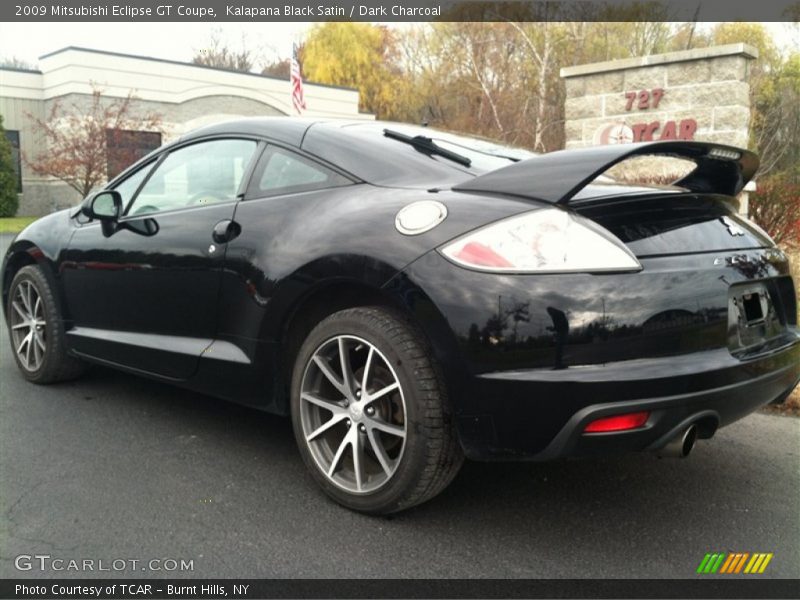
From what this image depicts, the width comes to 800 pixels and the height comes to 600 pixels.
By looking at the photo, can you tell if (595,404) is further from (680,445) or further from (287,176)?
(287,176)

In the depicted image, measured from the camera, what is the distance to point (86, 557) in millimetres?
2451

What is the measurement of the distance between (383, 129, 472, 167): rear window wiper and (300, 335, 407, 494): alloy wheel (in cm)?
92

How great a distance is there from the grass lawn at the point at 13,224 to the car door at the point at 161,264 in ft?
58.1

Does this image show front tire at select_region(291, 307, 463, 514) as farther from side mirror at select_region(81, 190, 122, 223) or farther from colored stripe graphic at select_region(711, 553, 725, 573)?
side mirror at select_region(81, 190, 122, 223)

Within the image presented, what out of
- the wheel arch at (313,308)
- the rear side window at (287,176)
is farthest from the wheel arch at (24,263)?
the wheel arch at (313,308)

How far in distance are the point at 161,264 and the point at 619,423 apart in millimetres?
2343

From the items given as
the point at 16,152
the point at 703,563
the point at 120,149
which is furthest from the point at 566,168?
the point at 16,152

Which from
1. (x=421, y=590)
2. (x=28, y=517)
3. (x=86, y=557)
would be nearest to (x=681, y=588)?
(x=421, y=590)

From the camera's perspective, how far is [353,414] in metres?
2.71

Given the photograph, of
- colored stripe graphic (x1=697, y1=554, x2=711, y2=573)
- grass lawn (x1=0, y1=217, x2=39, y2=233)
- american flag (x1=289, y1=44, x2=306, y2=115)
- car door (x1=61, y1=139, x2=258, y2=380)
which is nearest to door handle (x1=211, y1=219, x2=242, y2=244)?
car door (x1=61, y1=139, x2=258, y2=380)

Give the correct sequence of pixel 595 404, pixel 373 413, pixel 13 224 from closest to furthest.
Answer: pixel 595 404 → pixel 373 413 → pixel 13 224

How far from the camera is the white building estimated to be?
26.2m

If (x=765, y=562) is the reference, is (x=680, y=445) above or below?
above

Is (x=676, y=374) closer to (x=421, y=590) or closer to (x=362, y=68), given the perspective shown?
(x=421, y=590)
